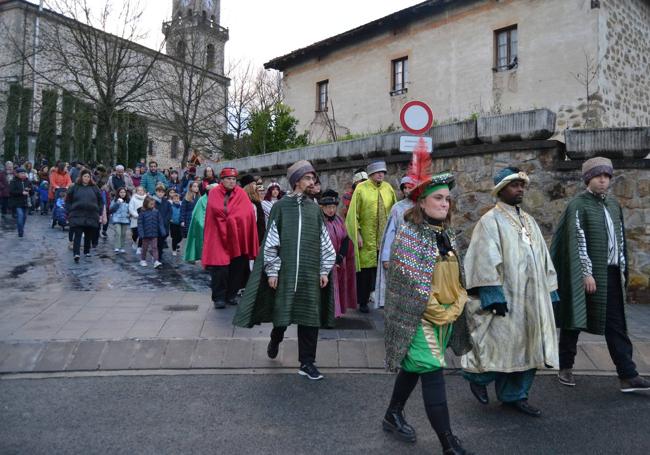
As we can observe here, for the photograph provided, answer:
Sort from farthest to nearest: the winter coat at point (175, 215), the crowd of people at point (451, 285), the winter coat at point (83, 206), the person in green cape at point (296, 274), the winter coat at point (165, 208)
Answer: the winter coat at point (175, 215)
the winter coat at point (165, 208)
the winter coat at point (83, 206)
the person in green cape at point (296, 274)
the crowd of people at point (451, 285)

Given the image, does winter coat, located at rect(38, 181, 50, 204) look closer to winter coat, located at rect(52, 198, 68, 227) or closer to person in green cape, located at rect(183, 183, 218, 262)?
winter coat, located at rect(52, 198, 68, 227)

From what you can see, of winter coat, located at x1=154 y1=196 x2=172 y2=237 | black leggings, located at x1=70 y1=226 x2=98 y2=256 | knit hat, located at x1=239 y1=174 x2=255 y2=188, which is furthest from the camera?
winter coat, located at x1=154 y1=196 x2=172 y2=237

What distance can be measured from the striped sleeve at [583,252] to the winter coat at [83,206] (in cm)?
957

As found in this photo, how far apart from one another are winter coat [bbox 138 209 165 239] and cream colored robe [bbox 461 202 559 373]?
8.45 m

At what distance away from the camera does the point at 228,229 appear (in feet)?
26.5

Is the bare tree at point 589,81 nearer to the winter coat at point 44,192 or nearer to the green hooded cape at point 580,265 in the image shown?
the green hooded cape at point 580,265

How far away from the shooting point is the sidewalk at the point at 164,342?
560 cm

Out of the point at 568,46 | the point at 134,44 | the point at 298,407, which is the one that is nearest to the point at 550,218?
the point at 298,407

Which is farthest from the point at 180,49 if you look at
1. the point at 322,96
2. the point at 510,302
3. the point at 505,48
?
the point at 510,302

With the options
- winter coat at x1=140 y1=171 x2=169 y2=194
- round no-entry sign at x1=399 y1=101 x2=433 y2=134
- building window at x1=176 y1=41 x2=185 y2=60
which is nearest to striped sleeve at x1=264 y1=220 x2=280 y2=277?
round no-entry sign at x1=399 y1=101 x2=433 y2=134

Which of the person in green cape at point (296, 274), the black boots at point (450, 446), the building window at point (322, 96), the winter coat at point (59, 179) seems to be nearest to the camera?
the black boots at point (450, 446)

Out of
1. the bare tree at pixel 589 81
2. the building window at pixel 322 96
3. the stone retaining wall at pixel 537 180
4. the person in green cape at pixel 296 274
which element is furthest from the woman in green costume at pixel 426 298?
the building window at pixel 322 96

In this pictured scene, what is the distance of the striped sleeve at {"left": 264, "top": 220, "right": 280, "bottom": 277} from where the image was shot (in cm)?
543

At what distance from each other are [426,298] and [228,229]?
4.71m
